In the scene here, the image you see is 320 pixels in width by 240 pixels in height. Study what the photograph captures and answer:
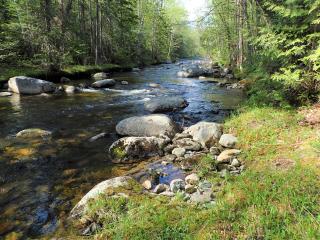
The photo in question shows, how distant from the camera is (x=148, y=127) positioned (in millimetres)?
8859

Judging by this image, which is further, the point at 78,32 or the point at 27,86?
the point at 78,32

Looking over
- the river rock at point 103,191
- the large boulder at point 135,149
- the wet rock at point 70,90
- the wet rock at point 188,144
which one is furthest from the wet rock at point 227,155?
the wet rock at point 70,90

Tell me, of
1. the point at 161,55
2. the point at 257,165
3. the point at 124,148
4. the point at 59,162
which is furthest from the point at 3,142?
the point at 161,55

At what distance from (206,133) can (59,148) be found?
150 inches

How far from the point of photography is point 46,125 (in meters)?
10.0

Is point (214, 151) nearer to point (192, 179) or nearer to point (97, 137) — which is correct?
point (192, 179)

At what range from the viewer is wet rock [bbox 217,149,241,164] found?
6.50 metres

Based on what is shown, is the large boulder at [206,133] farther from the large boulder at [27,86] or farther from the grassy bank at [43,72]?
the grassy bank at [43,72]

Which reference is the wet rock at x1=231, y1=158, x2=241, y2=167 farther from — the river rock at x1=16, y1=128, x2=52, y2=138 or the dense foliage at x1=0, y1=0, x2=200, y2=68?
the dense foliage at x1=0, y1=0, x2=200, y2=68

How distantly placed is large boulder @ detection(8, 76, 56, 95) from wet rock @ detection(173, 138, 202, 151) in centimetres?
1017

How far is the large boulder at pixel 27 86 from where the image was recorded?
15312 millimetres

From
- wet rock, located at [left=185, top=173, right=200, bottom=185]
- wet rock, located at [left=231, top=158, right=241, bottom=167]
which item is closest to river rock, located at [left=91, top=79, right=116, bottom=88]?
wet rock, located at [left=231, top=158, right=241, bottom=167]

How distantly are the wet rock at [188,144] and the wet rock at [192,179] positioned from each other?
5.39 ft

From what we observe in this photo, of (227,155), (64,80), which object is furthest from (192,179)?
(64,80)
